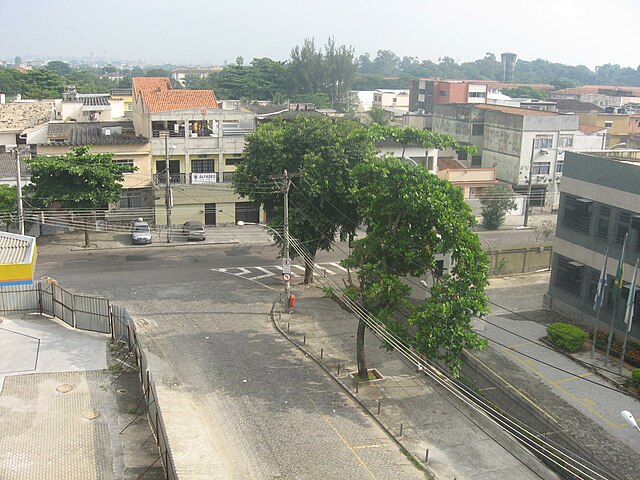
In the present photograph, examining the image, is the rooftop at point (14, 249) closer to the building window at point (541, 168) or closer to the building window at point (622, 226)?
the building window at point (622, 226)

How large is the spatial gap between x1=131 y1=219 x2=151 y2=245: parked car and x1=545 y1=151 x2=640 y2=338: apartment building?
27.4 m

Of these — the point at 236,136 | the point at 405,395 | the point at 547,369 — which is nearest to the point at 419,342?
the point at 405,395

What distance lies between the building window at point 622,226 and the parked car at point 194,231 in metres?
29.2

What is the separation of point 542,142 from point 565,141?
10.6 ft

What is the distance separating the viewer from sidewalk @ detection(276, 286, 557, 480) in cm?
2227

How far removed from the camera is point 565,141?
72062 mm

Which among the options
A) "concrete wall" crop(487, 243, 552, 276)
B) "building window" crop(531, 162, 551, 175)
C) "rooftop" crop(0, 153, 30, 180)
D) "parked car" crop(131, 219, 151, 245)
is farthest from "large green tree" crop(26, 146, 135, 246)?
"building window" crop(531, 162, 551, 175)

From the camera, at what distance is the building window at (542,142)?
70.2 meters

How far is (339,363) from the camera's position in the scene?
97.7ft

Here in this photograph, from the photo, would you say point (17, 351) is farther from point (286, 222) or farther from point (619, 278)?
point (619, 278)

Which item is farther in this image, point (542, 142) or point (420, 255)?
point (542, 142)

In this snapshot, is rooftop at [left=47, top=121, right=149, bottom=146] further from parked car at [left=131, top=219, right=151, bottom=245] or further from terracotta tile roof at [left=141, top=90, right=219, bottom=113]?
parked car at [left=131, top=219, right=151, bottom=245]

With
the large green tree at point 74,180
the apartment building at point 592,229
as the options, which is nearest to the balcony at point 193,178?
the large green tree at point 74,180

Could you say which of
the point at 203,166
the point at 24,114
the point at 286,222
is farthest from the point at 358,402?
the point at 24,114
